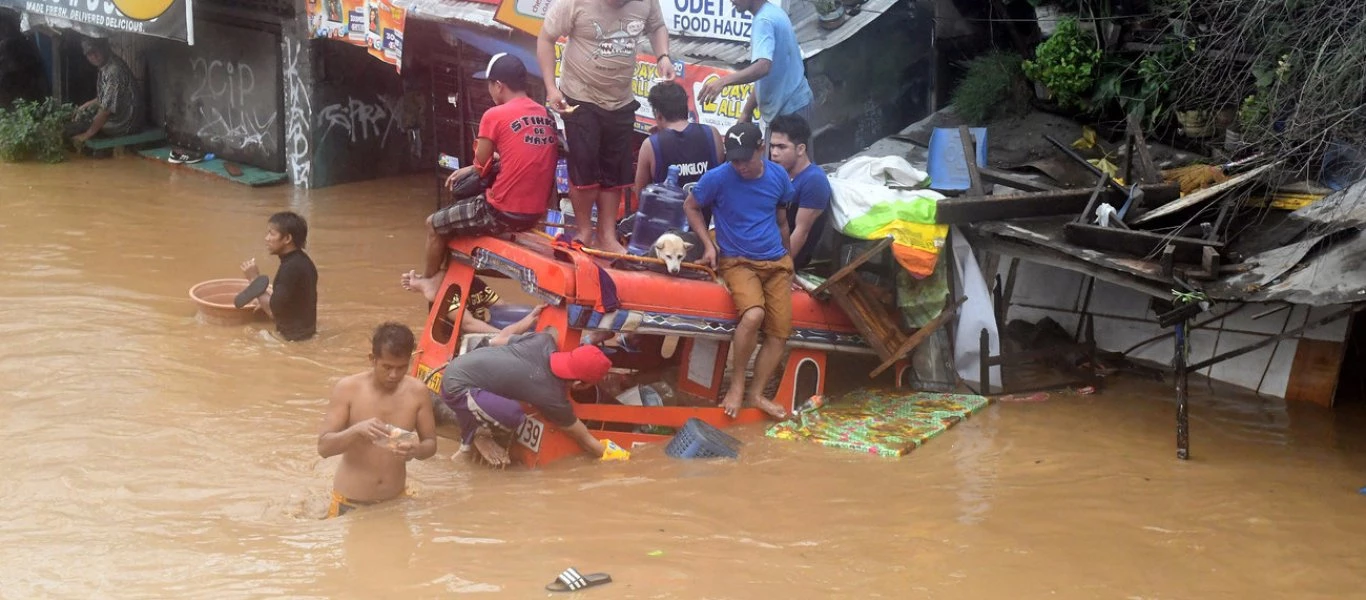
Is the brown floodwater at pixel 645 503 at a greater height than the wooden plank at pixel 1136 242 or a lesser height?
lesser

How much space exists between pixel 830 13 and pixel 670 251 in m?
3.82

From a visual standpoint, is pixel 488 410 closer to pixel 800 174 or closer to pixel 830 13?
pixel 800 174

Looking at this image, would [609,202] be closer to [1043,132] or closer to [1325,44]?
[1043,132]

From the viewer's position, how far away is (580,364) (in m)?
6.81

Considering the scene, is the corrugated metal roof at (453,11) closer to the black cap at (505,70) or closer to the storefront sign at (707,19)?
the storefront sign at (707,19)

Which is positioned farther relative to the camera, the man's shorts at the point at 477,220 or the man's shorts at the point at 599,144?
the man's shorts at the point at 599,144

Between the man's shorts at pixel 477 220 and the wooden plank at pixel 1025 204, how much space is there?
257cm

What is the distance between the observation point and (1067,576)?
5.91m

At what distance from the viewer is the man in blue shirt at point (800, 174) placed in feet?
27.5

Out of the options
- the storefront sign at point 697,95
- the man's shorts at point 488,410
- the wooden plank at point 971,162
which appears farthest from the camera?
the storefront sign at point 697,95

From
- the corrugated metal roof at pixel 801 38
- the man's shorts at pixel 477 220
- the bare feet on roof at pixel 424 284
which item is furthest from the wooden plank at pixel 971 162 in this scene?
the bare feet on roof at pixel 424 284

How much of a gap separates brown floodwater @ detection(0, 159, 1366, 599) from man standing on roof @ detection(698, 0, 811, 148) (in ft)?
8.03

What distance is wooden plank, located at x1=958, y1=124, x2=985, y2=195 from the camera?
8555mm

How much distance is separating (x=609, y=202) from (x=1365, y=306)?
173 inches
